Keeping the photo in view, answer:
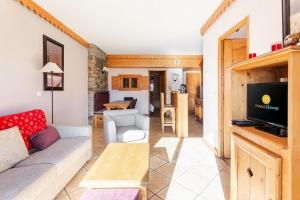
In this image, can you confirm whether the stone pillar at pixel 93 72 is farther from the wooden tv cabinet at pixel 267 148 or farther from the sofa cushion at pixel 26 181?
the wooden tv cabinet at pixel 267 148

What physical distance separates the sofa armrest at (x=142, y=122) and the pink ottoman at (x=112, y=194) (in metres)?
2.05

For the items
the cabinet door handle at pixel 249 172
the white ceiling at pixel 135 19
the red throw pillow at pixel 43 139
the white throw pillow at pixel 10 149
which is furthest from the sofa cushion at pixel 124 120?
the cabinet door handle at pixel 249 172

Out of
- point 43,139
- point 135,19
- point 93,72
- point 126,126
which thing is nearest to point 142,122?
point 126,126

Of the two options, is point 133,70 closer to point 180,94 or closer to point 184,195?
point 180,94

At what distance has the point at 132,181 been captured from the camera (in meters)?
1.64

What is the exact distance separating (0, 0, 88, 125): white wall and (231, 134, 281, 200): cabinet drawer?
3.01 metres

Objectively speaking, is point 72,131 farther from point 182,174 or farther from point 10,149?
point 182,174

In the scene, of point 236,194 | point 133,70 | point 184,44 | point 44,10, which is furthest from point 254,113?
point 133,70

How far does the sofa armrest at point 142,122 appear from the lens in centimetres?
363

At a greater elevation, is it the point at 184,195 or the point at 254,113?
the point at 254,113

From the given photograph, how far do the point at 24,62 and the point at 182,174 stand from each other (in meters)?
3.07

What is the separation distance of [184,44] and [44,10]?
3.89 meters

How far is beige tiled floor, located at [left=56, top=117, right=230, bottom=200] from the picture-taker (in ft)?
7.07

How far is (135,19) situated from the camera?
3.69 m
